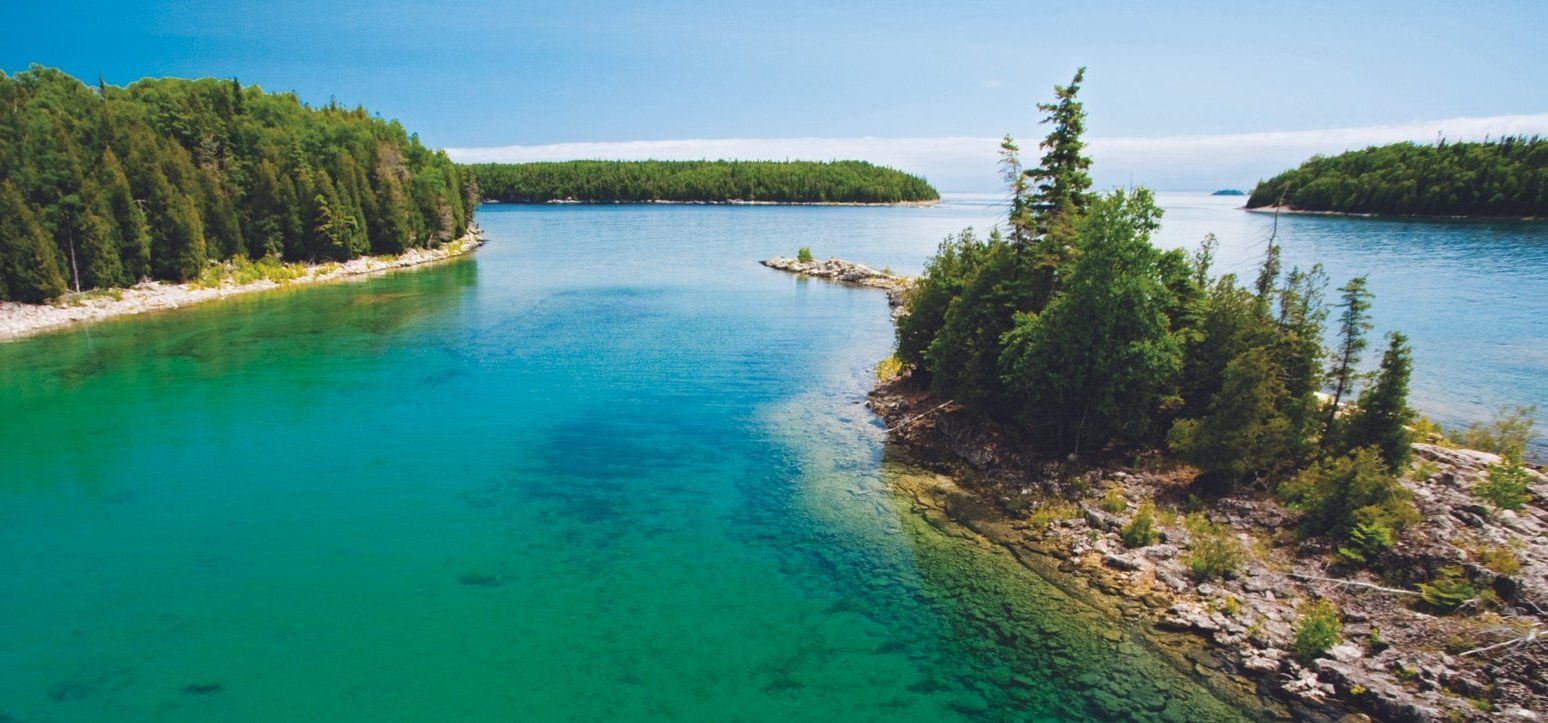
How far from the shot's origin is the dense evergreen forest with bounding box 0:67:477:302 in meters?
56.8

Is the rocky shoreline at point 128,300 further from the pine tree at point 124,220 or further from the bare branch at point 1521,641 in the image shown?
the bare branch at point 1521,641

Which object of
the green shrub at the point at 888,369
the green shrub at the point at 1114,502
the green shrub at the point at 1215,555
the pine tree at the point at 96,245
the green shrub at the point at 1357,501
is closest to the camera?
the green shrub at the point at 1357,501

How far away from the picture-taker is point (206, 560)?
21.4 m

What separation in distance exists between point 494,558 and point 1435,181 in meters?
184

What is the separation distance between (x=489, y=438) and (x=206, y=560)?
38.5ft

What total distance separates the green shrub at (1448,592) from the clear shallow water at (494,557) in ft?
22.4

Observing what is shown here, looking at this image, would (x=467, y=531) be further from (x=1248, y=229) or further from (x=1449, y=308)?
(x=1248, y=229)

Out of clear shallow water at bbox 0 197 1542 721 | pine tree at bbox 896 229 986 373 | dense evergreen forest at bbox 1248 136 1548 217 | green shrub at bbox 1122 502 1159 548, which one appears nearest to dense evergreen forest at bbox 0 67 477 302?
clear shallow water at bbox 0 197 1542 721

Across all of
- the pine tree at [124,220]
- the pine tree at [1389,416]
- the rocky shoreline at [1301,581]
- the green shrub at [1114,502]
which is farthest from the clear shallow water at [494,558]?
the pine tree at [124,220]

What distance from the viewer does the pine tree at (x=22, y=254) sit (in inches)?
2044

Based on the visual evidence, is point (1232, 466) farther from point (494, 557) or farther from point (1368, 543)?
point (494, 557)

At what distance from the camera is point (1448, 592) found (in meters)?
17.3

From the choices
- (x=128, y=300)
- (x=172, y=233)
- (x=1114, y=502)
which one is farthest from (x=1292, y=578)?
(x=172, y=233)

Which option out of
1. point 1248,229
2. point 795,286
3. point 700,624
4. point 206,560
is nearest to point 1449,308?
point 795,286
